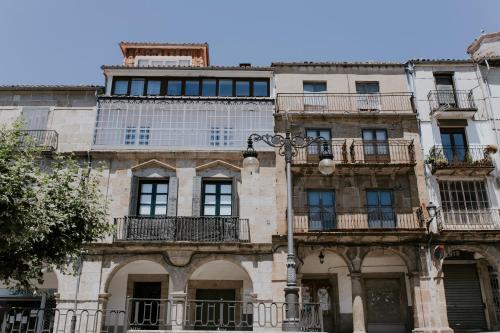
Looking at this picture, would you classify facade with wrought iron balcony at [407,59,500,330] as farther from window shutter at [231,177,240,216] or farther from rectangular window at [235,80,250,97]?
window shutter at [231,177,240,216]

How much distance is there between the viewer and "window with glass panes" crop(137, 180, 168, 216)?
1911 cm

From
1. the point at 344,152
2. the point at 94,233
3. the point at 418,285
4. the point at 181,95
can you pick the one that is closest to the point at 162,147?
the point at 181,95

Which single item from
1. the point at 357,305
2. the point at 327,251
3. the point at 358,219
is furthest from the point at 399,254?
Answer: the point at 327,251

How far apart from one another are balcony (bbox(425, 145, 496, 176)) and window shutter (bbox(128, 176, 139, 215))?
1254cm

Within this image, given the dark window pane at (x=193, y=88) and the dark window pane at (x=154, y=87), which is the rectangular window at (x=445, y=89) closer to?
the dark window pane at (x=193, y=88)

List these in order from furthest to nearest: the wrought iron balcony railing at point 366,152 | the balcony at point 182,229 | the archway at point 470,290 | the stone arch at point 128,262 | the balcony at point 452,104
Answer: the balcony at point 452,104
the wrought iron balcony railing at point 366,152
the archway at point 470,290
the balcony at point 182,229
the stone arch at point 128,262

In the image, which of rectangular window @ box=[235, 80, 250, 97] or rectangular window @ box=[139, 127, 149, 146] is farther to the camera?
rectangular window @ box=[235, 80, 250, 97]

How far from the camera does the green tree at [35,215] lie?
1012cm

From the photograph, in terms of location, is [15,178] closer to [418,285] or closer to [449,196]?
[418,285]

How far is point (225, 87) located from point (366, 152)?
7.05 meters

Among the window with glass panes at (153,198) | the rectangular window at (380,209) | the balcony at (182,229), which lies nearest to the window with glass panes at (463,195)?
the rectangular window at (380,209)

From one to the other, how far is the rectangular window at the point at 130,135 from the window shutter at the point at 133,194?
162 cm

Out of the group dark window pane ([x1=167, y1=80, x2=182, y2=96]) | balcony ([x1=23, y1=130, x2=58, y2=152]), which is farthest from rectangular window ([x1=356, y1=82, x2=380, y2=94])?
balcony ([x1=23, y1=130, x2=58, y2=152])

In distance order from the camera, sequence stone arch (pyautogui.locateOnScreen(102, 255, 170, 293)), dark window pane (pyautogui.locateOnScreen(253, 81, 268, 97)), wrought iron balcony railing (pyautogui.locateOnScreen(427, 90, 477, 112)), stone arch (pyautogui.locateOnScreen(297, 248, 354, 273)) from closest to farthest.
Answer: stone arch (pyautogui.locateOnScreen(102, 255, 170, 293)) < stone arch (pyautogui.locateOnScreen(297, 248, 354, 273)) < wrought iron balcony railing (pyautogui.locateOnScreen(427, 90, 477, 112)) < dark window pane (pyautogui.locateOnScreen(253, 81, 268, 97))
